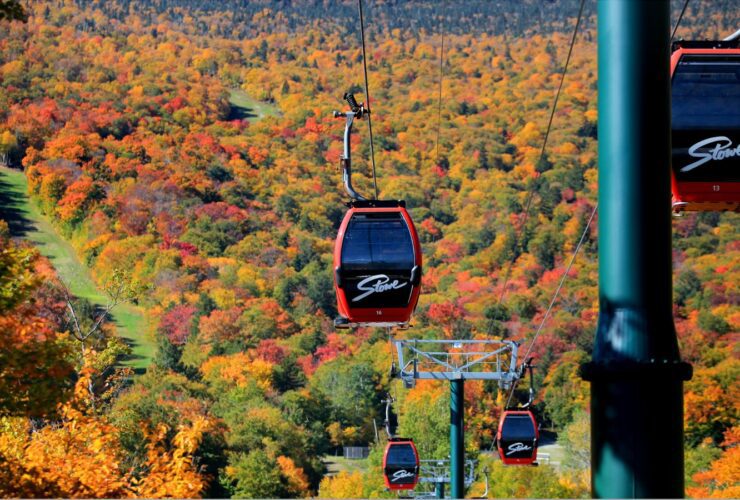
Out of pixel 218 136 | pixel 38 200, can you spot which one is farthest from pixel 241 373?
pixel 218 136

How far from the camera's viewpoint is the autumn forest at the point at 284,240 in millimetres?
45603

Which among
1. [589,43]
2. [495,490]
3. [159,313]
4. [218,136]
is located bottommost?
[495,490]

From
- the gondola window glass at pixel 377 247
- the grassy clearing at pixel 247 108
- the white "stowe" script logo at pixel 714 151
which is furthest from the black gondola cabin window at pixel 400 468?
the grassy clearing at pixel 247 108

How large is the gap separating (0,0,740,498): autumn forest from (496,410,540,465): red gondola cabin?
710 centimetres

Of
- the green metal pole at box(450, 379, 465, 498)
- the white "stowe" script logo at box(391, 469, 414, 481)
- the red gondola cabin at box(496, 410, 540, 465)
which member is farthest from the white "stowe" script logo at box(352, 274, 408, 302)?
the white "stowe" script logo at box(391, 469, 414, 481)

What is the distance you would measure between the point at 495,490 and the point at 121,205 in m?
55.6

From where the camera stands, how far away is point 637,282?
317 cm

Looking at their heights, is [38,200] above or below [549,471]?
above

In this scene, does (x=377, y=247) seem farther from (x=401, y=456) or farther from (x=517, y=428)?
(x=401, y=456)

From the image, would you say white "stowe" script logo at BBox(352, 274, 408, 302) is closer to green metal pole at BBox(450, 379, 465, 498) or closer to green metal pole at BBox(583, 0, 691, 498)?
green metal pole at BBox(583, 0, 691, 498)

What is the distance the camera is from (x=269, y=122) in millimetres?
123438

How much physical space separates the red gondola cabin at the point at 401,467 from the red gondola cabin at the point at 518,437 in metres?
2.22

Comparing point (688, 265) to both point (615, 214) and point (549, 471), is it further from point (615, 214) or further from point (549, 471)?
point (615, 214)

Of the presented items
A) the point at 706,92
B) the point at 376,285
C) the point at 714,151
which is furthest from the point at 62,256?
the point at 714,151
